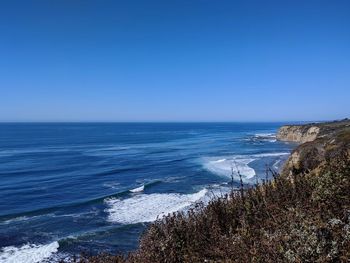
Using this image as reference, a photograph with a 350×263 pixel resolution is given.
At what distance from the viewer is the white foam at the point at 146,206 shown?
27.8 m

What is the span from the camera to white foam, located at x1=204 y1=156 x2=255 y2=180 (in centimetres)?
4578

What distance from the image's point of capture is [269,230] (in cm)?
811

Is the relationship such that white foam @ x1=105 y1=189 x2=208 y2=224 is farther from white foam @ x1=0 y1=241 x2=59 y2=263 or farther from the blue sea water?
white foam @ x1=0 y1=241 x2=59 y2=263

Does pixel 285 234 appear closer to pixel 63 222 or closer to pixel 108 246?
pixel 108 246

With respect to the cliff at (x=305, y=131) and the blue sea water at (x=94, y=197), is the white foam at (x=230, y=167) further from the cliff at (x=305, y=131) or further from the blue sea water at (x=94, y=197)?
the cliff at (x=305, y=131)

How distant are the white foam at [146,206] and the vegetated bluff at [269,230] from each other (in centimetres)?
1583

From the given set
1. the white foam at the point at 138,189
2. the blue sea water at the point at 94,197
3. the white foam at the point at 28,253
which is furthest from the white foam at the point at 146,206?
the white foam at the point at 28,253

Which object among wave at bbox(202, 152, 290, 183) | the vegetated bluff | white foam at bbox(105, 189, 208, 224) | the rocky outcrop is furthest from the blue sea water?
the rocky outcrop

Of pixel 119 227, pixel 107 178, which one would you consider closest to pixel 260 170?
pixel 107 178

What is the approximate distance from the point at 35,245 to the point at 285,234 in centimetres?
1878

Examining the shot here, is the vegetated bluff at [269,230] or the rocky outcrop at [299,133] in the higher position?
the vegetated bluff at [269,230]

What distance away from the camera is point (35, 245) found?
72.7 feet

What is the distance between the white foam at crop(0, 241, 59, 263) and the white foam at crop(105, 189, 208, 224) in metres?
6.14

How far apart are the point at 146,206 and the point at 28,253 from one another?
11.8 m
